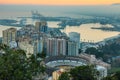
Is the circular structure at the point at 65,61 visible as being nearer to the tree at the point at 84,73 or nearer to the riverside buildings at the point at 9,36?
the riverside buildings at the point at 9,36

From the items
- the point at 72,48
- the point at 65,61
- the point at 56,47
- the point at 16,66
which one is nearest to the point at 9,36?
the point at 56,47

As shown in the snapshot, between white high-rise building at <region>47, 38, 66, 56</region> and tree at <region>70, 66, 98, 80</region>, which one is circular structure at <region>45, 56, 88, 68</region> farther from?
tree at <region>70, 66, 98, 80</region>

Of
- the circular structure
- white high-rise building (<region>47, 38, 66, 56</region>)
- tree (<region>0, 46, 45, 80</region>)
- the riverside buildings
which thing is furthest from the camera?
the riverside buildings

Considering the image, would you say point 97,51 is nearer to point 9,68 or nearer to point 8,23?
point 9,68

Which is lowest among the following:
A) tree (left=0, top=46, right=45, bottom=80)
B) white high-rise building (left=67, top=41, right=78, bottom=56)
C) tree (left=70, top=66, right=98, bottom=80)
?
white high-rise building (left=67, top=41, right=78, bottom=56)

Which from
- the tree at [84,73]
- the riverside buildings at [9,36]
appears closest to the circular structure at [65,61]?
the riverside buildings at [9,36]

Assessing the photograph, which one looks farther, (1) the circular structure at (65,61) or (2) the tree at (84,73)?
(1) the circular structure at (65,61)

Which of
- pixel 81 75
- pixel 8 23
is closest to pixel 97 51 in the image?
pixel 81 75

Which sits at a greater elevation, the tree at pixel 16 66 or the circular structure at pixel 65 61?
the tree at pixel 16 66

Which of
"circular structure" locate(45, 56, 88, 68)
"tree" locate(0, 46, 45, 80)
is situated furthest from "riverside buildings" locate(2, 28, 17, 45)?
"tree" locate(0, 46, 45, 80)
